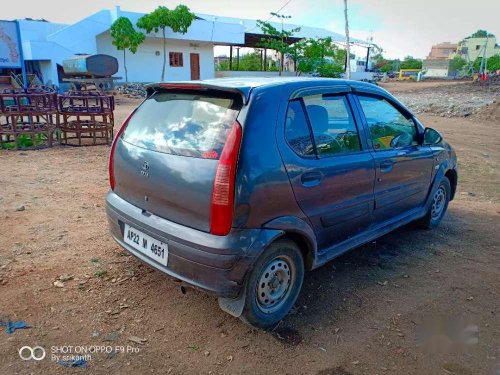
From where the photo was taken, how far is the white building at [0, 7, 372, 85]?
22.9 metres

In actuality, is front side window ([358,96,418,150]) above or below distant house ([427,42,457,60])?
below

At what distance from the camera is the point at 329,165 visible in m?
2.91

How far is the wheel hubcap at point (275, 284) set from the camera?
2.69 metres

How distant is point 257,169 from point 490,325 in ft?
6.92

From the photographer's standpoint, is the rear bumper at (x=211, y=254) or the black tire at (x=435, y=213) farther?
the black tire at (x=435, y=213)

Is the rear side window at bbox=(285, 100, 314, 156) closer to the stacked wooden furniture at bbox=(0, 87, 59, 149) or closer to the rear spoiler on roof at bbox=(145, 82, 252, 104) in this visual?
the rear spoiler on roof at bbox=(145, 82, 252, 104)

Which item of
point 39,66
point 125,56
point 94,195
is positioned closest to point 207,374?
point 94,195

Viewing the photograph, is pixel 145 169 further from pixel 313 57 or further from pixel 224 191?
pixel 313 57

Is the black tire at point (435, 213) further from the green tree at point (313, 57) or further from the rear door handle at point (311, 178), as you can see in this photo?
the green tree at point (313, 57)

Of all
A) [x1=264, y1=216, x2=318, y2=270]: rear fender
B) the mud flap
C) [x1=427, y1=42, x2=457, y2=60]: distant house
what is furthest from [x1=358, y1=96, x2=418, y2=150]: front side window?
[x1=427, y1=42, x2=457, y2=60]: distant house

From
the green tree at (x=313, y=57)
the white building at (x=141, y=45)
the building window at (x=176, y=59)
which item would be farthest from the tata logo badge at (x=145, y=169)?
the green tree at (x=313, y=57)

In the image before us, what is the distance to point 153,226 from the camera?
2693 mm

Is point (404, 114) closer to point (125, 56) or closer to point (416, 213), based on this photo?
point (416, 213)

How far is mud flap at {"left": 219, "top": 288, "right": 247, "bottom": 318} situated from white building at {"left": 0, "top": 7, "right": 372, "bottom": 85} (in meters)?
24.0
